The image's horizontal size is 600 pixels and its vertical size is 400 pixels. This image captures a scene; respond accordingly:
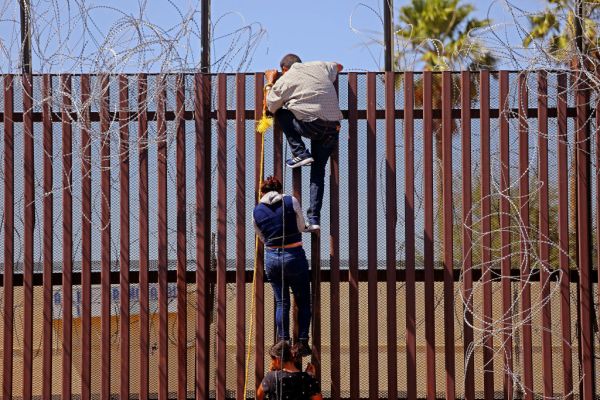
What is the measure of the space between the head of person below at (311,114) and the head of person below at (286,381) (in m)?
0.86

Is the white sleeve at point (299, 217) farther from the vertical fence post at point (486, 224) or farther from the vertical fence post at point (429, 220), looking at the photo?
the vertical fence post at point (486, 224)

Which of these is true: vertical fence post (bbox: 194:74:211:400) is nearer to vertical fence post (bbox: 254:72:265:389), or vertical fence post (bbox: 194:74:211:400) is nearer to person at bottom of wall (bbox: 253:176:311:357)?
vertical fence post (bbox: 254:72:265:389)

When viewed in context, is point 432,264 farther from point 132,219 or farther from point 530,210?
point 132,219

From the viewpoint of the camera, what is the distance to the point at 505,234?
6148 mm

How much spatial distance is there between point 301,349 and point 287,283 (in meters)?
0.43

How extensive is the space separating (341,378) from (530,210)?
6.01 ft

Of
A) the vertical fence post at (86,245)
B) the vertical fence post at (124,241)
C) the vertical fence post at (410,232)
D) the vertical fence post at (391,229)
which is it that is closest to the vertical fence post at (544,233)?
the vertical fence post at (410,232)

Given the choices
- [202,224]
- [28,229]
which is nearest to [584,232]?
[202,224]

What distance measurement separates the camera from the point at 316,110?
19.9ft

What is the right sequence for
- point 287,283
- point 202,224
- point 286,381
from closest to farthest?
point 286,381, point 287,283, point 202,224

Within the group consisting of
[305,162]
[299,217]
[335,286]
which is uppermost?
[305,162]

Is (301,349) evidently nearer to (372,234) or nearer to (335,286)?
(335,286)

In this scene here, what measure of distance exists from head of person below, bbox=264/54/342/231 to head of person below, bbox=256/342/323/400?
859 mm

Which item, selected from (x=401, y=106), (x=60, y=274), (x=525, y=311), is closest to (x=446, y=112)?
(x=401, y=106)
